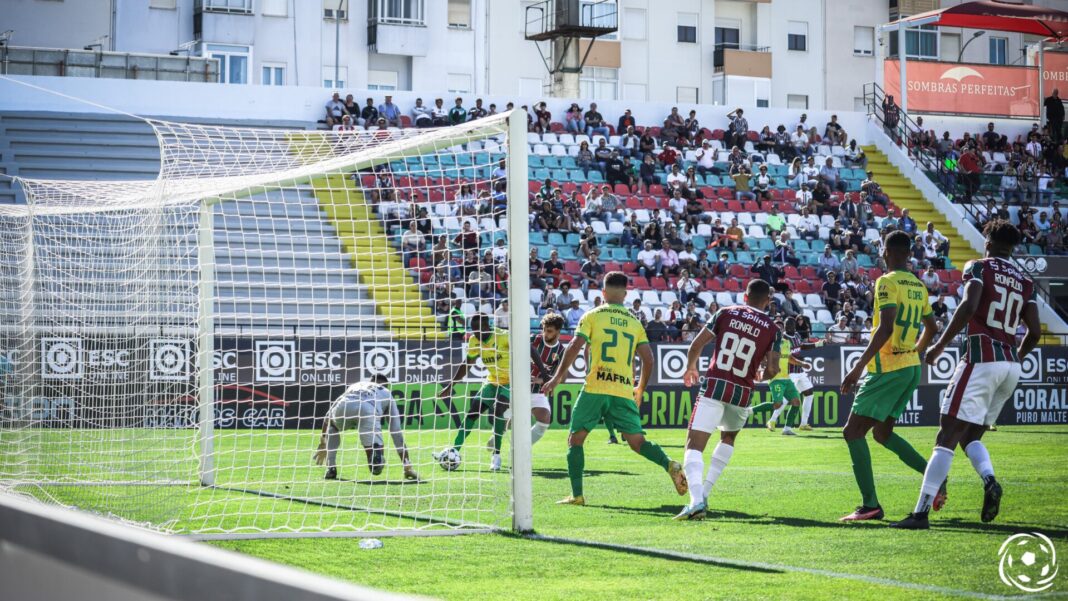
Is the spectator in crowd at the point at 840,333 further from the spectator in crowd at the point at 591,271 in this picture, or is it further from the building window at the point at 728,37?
the building window at the point at 728,37

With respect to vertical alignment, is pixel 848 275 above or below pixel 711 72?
below

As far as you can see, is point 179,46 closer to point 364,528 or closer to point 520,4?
point 520,4

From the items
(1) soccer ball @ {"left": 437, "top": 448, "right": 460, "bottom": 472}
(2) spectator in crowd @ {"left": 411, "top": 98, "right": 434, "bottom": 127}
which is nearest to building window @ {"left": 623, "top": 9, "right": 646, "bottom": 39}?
(2) spectator in crowd @ {"left": 411, "top": 98, "right": 434, "bottom": 127}

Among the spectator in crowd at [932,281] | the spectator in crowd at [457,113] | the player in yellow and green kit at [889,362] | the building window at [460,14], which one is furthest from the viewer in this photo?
the building window at [460,14]

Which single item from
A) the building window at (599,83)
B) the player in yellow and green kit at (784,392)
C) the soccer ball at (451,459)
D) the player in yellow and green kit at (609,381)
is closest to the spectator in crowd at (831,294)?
the player in yellow and green kit at (784,392)

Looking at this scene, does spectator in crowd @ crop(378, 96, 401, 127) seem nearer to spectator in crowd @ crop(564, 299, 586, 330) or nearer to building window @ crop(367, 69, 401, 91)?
spectator in crowd @ crop(564, 299, 586, 330)

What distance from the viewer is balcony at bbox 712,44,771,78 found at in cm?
4934

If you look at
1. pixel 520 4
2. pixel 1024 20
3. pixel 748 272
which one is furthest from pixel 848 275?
pixel 520 4

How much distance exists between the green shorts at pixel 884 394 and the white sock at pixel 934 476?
0.65 meters

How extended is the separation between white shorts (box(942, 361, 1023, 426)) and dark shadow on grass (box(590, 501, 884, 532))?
980 mm

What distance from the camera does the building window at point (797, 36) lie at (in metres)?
50.9

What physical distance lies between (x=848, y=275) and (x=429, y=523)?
71.8ft

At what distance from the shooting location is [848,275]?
29.6 meters

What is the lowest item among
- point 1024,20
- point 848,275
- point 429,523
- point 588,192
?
point 429,523
